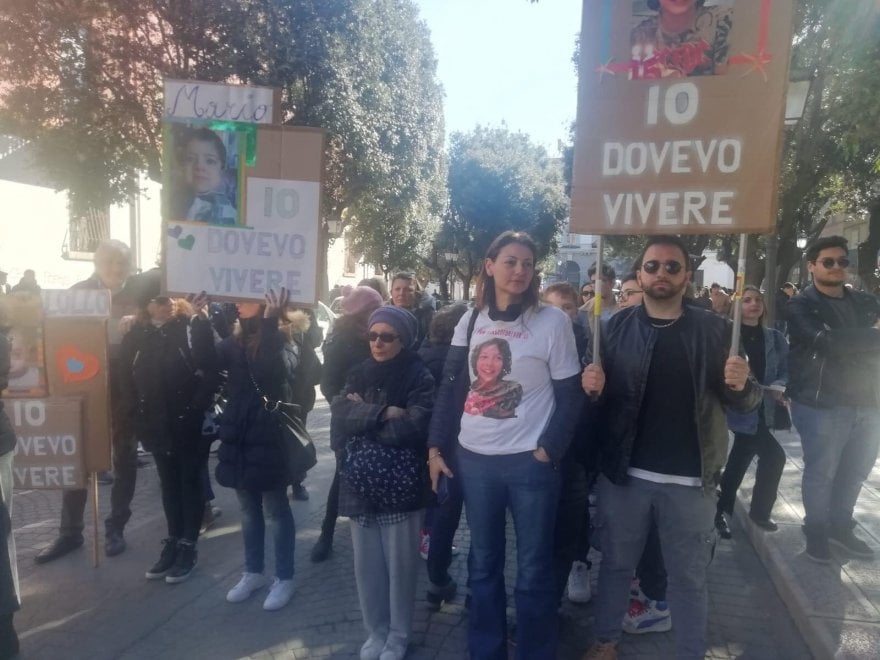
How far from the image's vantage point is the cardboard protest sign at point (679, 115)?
10.1ft

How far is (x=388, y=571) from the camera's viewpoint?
3510 millimetres

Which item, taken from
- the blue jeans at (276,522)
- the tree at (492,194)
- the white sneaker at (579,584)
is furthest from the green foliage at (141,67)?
the tree at (492,194)

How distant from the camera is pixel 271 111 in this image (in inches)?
162

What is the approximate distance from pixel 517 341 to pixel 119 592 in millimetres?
3019

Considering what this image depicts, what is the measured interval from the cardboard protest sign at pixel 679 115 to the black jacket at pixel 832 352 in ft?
5.27

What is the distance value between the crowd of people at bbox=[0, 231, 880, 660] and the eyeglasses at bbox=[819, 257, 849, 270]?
0.5 inches

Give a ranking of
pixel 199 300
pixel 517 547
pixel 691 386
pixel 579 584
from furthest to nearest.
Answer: pixel 579 584
pixel 199 300
pixel 517 547
pixel 691 386

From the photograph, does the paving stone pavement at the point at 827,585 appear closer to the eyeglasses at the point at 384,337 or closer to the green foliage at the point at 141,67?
the eyeglasses at the point at 384,337

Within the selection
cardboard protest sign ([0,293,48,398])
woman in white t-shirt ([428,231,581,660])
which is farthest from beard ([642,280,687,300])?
cardboard protest sign ([0,293,48,398])

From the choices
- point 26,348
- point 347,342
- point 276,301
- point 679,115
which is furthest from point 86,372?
point 679,115

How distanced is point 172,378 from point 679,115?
10.8 feet

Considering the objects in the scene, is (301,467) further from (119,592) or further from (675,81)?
(675,81)

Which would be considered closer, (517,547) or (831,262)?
(517,547)

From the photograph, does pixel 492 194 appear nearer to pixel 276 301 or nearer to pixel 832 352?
pixel 832 352
